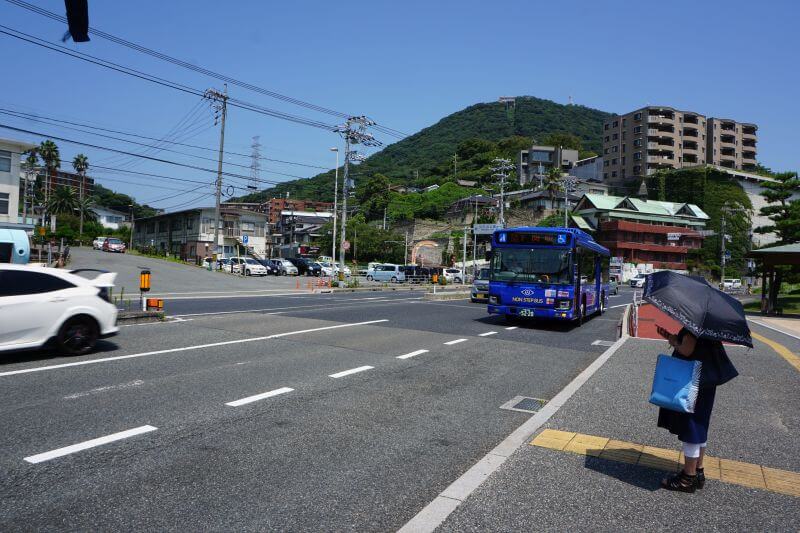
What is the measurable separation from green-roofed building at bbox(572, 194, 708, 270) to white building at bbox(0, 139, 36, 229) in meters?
66.8

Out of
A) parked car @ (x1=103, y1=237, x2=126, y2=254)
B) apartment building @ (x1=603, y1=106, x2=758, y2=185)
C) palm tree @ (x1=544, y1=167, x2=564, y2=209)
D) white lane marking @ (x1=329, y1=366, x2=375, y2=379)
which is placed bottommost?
white lane marking @ (x1=329, y1=366, x2=375, y2=379)

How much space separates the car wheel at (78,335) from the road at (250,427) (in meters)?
0.27

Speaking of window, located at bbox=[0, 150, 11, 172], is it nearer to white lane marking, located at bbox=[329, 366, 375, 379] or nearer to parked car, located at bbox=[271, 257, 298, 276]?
parked car, located at bbox=[271, 257, 298, 276]

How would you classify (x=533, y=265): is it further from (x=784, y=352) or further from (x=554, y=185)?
(x=554, y=185)

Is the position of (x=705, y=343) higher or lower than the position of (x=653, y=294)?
lower

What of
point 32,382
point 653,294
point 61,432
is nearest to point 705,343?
point 653,294

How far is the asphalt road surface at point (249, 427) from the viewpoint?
4.14m

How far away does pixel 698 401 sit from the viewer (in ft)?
14.9

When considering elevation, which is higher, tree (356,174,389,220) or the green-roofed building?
tree (356,174,389,220)

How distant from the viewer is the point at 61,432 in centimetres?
570

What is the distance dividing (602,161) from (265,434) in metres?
112

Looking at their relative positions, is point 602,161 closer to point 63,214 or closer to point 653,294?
point 63,214

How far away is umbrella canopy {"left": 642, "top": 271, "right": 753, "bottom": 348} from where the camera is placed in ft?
14.1

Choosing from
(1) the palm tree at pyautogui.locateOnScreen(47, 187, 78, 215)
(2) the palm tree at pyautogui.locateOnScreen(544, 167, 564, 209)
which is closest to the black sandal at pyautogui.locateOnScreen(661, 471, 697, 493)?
(2) the palm tree at pyautogui.locateOnScreen(544, 167, 564, 209)
